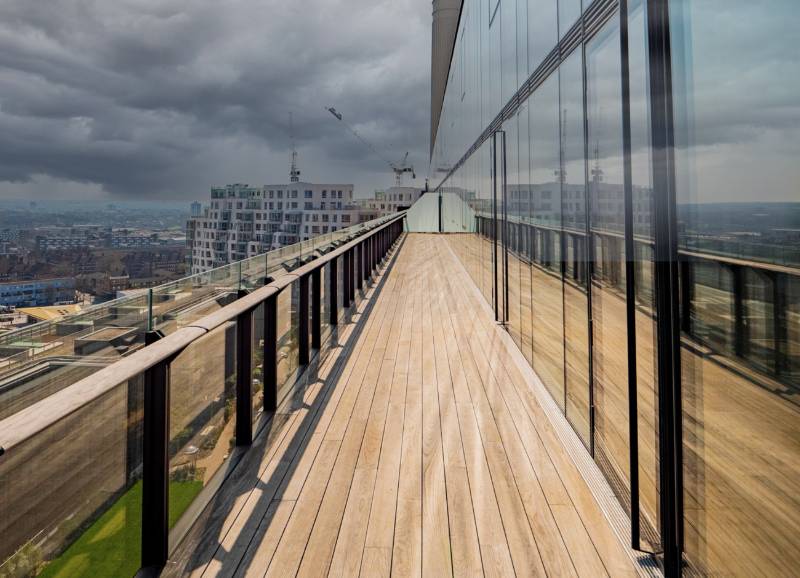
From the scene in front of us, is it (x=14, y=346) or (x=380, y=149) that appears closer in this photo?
(x=14, y=346)

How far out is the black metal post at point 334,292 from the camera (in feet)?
17.6

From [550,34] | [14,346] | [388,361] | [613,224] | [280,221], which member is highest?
[280,221]

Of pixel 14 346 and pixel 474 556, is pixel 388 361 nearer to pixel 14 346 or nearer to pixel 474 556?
pixel 474 556

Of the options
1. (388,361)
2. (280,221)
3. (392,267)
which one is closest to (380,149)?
(280,221)

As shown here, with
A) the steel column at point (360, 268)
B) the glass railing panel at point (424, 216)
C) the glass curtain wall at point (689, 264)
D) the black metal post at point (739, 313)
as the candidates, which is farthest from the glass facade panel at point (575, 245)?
the glass railing panel at point (424, 216)

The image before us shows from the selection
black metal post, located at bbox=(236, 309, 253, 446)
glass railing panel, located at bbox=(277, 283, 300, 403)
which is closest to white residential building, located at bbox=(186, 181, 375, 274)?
glass railing panel, located at bbox=(277, 283, 300, 403)

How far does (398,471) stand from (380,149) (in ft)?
392

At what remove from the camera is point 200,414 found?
2.02m

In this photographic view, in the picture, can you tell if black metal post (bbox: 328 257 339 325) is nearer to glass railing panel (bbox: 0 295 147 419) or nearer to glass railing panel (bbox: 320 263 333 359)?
glass railing panel (bbox: 320 263 333 359)

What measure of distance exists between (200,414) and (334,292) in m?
3.54

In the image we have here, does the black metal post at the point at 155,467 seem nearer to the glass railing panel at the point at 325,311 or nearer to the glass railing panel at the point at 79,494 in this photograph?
the glass railing panel at the point at 79,494

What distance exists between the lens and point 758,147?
1.15 m

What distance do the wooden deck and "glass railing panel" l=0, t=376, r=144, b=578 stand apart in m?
0.34

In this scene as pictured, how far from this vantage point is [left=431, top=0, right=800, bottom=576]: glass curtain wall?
1.09m
